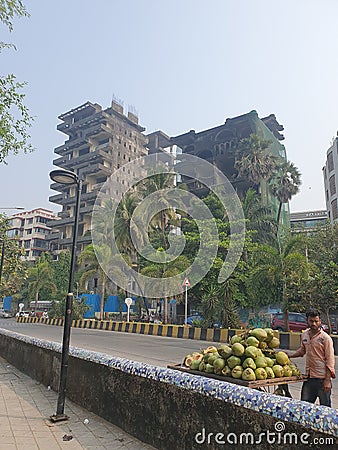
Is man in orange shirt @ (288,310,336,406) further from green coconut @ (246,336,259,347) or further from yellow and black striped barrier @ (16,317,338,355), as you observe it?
yellow and black striped barrier @ (16,317,338,355)

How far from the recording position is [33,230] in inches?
3221

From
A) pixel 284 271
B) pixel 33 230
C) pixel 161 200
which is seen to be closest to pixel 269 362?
pixel 284 271

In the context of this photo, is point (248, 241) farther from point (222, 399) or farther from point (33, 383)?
point (222, 399)

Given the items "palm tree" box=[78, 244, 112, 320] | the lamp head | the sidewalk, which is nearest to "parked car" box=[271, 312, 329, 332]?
"palm tree" box=[78, 244, 112, 320]

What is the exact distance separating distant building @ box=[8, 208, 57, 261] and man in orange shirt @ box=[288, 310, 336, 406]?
257 ft

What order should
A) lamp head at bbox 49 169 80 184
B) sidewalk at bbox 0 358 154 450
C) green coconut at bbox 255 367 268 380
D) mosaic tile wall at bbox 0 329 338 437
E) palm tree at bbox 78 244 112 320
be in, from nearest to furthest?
1. mosaic tile wall at bbox 0 329 338 437
2. green coconut at bbox 255 367 268 380
3. sidewalk at bbox 0 358 154 450
4. lamp head at bbox 49 169 80 184
5. palm tree at bbox 78 244 112 320

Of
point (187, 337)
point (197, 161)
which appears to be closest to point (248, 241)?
point (187, 337)

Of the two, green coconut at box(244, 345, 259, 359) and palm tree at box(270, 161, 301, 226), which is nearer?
green coconut at box(244, 345, 259, 359)

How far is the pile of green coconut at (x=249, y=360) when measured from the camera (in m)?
3.58

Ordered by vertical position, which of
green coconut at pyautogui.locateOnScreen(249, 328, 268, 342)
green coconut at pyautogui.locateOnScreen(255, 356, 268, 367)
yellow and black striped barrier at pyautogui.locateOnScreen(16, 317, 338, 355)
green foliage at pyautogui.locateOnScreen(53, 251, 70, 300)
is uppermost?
green foliage at pyautogui.locateOnScreen(53, 251, 70, 300)

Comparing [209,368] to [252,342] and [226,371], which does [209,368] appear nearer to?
[226,371]

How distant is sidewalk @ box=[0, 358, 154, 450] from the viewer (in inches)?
158

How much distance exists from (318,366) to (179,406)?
1.64 m

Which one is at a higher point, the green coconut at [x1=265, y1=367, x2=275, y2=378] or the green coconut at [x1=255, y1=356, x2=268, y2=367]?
the green coconut at [x1=255, y1=356, x2=268, y2=367]
